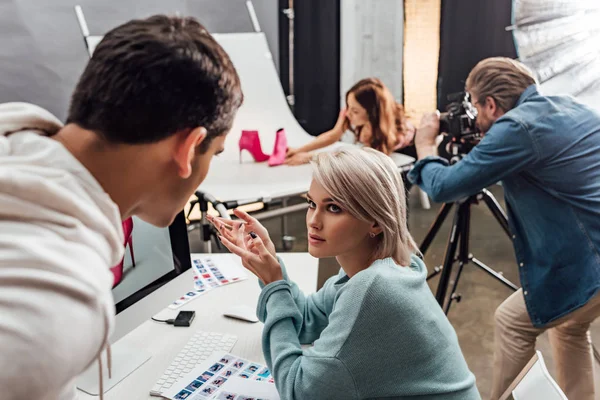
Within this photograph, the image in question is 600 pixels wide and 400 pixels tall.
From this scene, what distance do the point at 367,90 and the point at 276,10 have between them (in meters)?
1.69

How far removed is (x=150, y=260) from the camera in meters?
1.22

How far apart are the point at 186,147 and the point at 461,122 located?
1894 millimetres

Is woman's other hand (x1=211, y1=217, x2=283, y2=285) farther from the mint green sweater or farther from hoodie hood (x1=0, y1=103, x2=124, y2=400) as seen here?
hoodie hood (x1=0, y1=103, x2=124, y2=400)

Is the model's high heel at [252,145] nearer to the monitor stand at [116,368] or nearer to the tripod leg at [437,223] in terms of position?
the tripod leg at [437,223]

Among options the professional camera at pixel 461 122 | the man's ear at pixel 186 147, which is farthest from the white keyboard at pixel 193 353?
the professional camera at pixel 461 122

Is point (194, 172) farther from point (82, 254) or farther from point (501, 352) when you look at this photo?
point (501, 352)

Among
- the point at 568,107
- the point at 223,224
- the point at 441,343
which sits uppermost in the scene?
the point at 568,107

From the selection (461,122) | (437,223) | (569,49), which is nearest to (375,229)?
(461,122)

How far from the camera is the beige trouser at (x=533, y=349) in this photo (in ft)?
6.00

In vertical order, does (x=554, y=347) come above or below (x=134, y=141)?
below

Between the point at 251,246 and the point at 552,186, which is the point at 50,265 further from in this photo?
the point at 552,186

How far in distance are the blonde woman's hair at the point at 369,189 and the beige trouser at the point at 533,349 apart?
3.00 ft

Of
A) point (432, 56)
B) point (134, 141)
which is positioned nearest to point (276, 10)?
point (432, 56)

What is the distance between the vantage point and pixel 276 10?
4.38m
